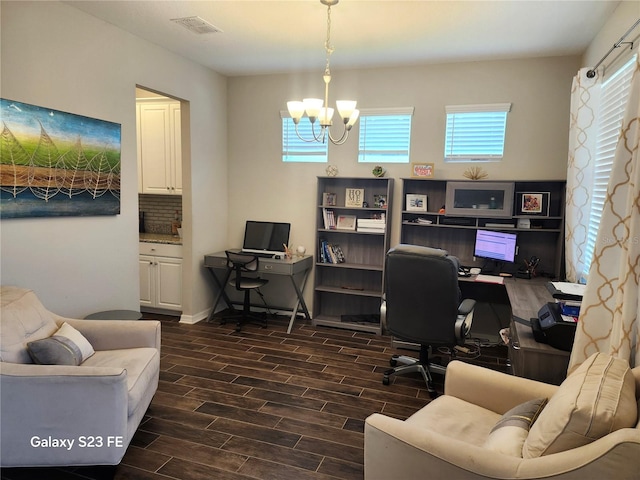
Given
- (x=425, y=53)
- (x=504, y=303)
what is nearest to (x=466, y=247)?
(x=504, y=303)

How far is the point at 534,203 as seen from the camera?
4000 millimetres

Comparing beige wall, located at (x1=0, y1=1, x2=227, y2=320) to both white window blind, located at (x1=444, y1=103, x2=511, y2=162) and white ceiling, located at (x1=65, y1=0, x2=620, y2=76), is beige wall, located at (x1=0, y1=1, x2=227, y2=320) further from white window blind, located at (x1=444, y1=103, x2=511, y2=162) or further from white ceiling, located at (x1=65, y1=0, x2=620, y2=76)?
white window blind, located at (x1=444, y1=103, x2=511, y2=162)

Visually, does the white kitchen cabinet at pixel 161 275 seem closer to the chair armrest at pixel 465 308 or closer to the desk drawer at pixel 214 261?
the desk drawer at pixel 214 261

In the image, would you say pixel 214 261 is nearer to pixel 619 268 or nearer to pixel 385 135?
pixel 385 135

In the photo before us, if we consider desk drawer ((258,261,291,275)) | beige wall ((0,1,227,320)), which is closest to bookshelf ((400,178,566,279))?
desk drawer ((258,261,291,275))

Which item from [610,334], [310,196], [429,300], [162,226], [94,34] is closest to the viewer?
[610,334]

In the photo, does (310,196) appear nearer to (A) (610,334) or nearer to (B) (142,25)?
(B) (142,25)

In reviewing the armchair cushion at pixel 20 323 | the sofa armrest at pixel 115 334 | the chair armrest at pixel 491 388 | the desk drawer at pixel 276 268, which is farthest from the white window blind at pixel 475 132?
the armchair cushion at pixel 20 323

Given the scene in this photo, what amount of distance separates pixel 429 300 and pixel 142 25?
10.3 ft

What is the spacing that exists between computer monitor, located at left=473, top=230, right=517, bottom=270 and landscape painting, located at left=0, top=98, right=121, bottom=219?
3324mm

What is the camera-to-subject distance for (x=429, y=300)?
118 inches

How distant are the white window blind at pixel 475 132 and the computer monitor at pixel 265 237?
6.45ft

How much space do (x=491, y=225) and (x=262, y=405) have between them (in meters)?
2.69

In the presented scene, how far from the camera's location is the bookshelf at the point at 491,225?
13.1 feet
